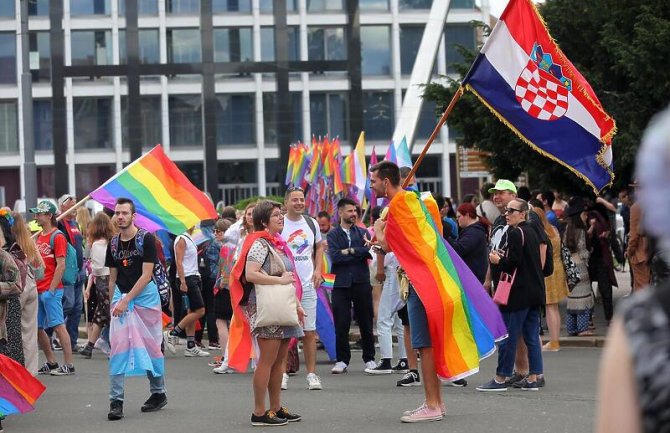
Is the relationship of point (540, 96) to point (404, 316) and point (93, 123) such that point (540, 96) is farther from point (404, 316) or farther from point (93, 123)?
point (93, 123)

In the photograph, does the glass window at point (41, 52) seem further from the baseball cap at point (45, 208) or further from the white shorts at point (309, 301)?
the white shorts at point (309, 301)

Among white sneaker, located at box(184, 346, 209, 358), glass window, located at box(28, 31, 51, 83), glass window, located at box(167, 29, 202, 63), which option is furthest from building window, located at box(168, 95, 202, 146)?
white sneaker, located at box(184, 346, 209, 358)

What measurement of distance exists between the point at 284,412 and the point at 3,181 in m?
61.7

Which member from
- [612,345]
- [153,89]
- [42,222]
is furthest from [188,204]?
[153,89]

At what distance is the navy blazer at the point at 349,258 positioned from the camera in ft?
45.0

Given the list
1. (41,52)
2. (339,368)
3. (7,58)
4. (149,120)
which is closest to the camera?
(339,368)

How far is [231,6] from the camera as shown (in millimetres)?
66875

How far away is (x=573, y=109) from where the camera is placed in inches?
484

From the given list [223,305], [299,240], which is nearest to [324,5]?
[223,305]

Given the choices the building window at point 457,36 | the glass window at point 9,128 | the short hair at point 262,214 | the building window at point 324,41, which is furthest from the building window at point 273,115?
the short hair at point 262,214

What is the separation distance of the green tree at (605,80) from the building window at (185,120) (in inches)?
1796

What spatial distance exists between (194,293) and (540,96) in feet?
18.6

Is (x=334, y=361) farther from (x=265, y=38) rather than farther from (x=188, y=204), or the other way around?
(x=265, y=38)

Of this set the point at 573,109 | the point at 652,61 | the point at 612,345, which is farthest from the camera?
the point at 652,61
